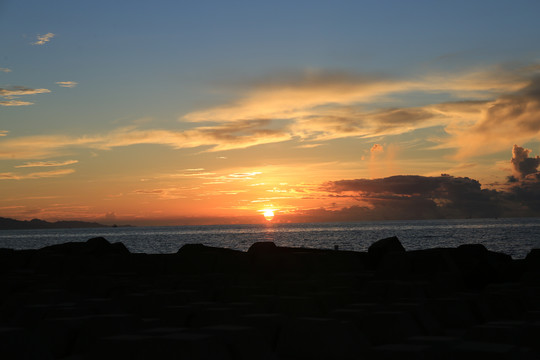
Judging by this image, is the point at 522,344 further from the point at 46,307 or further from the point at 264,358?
the point at 46,307

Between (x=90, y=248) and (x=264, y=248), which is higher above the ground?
(x=90, y=248)

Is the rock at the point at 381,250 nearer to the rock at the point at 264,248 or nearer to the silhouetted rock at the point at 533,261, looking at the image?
the rock at the point at 264,248

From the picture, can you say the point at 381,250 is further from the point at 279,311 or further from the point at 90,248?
the point at 279,311

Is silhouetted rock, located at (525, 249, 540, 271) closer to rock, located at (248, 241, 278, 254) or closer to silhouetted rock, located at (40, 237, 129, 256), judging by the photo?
rock, located at (248, 241, 278, 254)

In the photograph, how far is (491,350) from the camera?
24.1ft

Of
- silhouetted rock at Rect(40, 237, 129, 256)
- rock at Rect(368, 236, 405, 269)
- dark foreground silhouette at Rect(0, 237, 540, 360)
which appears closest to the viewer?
dark foreground silhouette at Rect(0, 237, 540, 360)

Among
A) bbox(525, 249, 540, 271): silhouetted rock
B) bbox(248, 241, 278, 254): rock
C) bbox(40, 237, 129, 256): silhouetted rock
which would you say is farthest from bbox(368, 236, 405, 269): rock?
bbox(40, 237, 129, 256): silhouetted rock

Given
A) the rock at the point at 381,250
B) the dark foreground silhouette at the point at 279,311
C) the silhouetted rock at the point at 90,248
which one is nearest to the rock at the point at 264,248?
the dark foreground silhouette at the point at 279,311

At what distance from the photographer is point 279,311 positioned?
41.9ft

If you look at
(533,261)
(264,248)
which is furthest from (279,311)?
(264,248)

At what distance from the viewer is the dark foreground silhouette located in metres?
8.20

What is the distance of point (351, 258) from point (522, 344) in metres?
15.0

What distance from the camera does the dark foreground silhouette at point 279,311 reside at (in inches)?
323

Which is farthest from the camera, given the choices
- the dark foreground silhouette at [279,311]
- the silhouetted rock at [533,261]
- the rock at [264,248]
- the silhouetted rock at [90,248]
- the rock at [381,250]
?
the silhouetted rock at [90,248]
